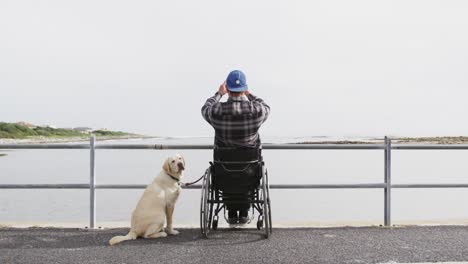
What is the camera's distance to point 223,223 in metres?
6.28

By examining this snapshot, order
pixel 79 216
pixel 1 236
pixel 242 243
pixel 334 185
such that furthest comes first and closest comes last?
1. pixel 79 216
2. pixel 334 185
3. pixel 1 236
4. pixel 242 243

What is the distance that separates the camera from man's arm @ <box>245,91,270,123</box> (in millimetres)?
5254

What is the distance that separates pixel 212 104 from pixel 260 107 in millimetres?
494

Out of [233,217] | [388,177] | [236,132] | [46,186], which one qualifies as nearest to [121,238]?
[233,217]

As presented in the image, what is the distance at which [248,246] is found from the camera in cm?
500

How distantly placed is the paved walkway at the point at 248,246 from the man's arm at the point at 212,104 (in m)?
1.26

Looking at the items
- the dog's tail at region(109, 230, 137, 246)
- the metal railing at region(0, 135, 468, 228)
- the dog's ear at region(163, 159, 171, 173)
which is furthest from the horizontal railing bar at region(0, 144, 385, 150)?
the dog's tail at region(109, 230, 137, 246)

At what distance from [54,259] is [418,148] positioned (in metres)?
4.31

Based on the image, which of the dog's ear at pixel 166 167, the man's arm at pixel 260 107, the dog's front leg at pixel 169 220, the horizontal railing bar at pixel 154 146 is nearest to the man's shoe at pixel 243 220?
the dog's front leg at pixel 169 220

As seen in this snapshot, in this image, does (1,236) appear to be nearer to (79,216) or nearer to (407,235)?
(79,216)

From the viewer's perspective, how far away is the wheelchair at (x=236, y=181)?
17.3 feet

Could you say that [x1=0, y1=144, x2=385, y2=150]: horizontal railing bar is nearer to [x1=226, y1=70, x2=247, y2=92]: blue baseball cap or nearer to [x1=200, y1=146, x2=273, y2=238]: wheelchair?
[x1=200, y1=146, x2=273, y2=238]: wheelchair

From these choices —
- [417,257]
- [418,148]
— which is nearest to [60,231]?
[417,257]

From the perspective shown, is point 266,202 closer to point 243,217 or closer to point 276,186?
point 243,217
